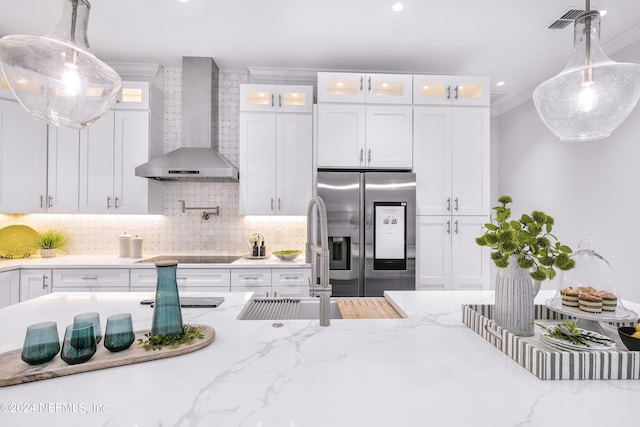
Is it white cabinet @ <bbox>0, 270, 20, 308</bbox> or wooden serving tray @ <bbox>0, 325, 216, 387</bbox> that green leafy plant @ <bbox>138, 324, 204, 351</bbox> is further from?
white cabinet @ <bbox>0, 270, 20, 308</bbox>

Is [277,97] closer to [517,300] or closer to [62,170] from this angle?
[62,170]

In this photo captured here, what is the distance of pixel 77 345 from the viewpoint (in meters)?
0.89

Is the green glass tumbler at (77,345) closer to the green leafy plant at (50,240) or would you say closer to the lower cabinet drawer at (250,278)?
the lower cabinet drawer at (250,278)

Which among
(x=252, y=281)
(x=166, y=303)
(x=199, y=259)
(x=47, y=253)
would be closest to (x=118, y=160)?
(x=47, y=253)

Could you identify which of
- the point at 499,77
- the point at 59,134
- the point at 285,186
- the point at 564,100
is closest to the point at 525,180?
the point at 499,77

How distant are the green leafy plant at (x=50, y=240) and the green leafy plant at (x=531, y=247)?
3.80 meters

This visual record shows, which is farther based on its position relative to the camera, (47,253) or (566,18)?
(47,253)

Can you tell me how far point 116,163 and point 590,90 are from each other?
11.8ft

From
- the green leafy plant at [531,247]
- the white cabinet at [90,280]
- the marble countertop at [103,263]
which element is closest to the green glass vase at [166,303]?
the green leafy plant at [531,247]

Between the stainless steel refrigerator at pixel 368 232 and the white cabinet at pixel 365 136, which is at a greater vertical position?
the white cabinet at pixel 365 136

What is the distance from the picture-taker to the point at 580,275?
4.48 feet

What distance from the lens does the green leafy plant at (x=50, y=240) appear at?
10.5ft

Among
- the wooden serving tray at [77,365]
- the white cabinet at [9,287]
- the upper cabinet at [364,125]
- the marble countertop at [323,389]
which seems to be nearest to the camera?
the marble countertop at [323,389]

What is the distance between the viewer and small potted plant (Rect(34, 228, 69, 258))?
3189 mm
